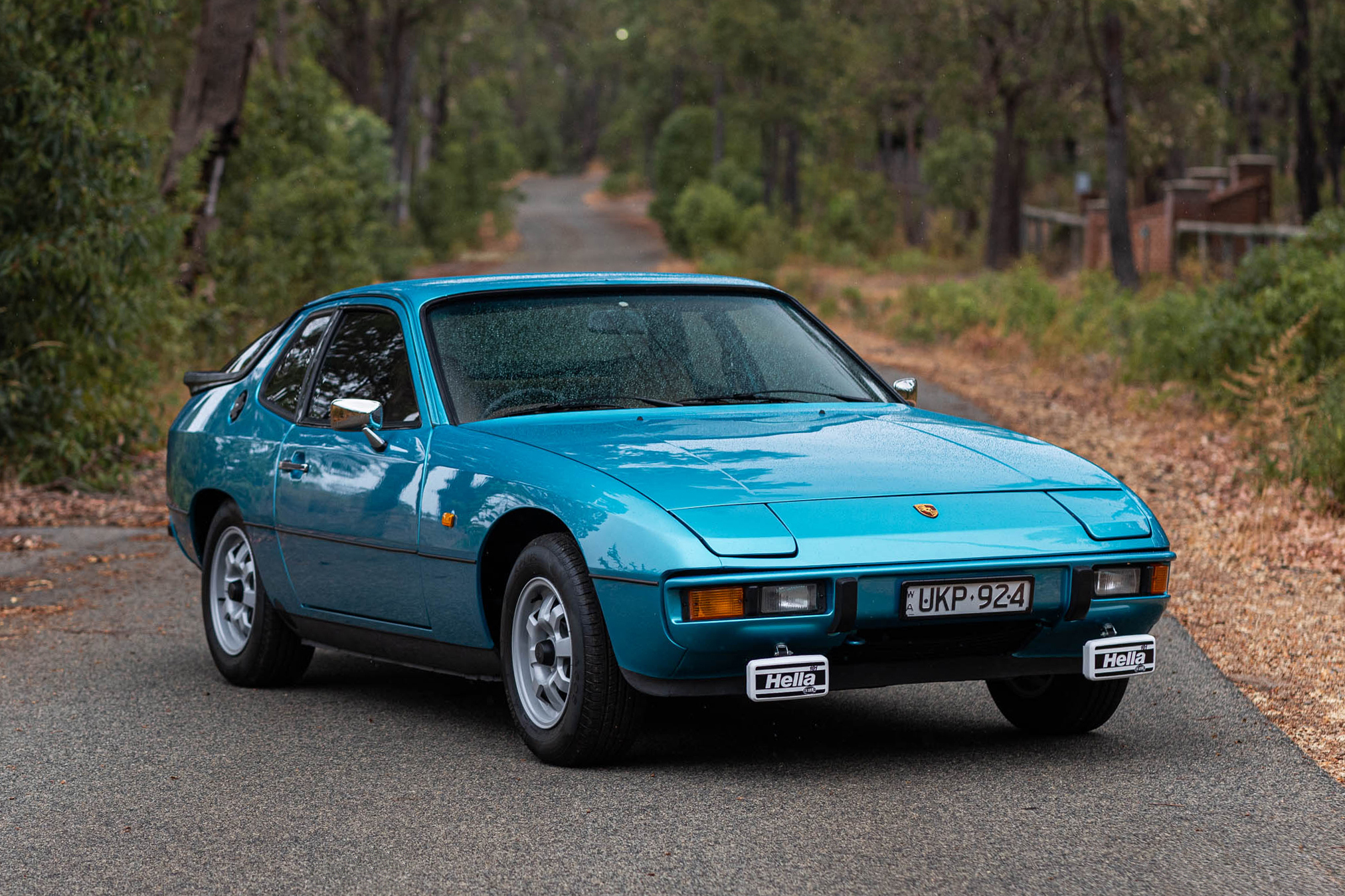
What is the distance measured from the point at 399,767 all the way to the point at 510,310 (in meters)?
1.67

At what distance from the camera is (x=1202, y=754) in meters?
5.70

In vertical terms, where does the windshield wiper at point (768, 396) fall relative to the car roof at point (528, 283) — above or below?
below

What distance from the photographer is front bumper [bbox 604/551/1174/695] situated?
5008 millimetres

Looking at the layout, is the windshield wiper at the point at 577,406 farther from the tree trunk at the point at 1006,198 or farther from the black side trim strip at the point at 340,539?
the tree trunk at the point at 1006,198

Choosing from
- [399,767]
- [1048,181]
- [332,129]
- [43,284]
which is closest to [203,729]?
[399,767]

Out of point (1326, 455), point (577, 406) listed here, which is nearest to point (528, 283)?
point (577, 406)

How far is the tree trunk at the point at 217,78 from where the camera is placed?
835 inches

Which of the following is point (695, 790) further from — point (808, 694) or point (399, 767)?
point (399, 767)

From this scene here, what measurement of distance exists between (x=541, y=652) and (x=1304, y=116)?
29092 millimetres

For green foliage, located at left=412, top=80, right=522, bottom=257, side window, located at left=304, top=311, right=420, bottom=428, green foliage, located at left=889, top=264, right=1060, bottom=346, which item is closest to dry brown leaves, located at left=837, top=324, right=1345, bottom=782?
side window, located at left=304, top=311, right=420, bottom=428

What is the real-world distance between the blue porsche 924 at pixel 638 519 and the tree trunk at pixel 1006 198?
37481 mm

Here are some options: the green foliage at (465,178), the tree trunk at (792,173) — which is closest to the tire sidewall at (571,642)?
the green foliage at (465,178)

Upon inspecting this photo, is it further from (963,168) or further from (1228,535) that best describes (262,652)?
(963,168)

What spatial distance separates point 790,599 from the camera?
5.02 m
